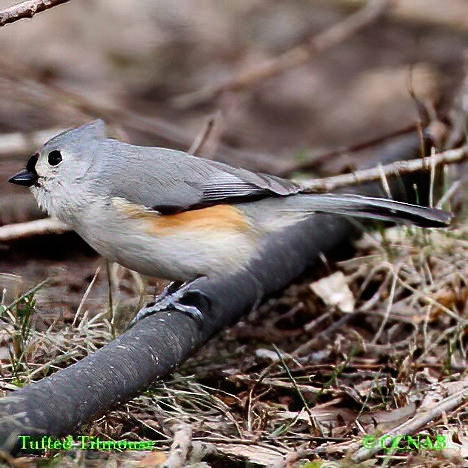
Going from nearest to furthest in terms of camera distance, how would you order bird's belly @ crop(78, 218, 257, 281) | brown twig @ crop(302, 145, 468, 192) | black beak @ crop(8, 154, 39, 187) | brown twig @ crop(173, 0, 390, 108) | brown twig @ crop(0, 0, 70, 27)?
brown twig @ crop(0, 0, 70, 27), bird's belly @ crop(78, 218, 257, 281), black beak @ crop(8, 154, 39, 187), brown twig @ crop(302, 145, 468, 192), brown twig @ crop(173, 0, 390, 108)

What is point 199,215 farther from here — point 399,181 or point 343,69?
point 343,69

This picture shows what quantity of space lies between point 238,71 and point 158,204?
17.0 ft

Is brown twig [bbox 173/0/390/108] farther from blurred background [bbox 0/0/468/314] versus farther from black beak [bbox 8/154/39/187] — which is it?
black beak [bbox 8/154/39/187]

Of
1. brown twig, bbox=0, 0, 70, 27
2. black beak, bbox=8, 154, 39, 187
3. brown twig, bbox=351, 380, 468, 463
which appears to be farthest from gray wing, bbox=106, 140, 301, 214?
brown twig, bbox=351, 380, 468, 463

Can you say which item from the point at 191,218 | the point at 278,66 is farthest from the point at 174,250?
the point at 278,66

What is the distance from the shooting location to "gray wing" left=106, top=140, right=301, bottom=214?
3625mm

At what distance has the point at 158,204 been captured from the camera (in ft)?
11.8

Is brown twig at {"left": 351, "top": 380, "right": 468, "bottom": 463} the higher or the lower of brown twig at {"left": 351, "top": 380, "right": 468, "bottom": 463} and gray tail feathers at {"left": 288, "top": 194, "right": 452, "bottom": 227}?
the lower

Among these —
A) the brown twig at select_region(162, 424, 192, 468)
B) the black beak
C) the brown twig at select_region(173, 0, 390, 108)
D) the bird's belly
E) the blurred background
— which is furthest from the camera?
the brown twig at select_region(173, 0, 390, 108)

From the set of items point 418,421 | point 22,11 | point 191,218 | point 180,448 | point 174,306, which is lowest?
point 418,421

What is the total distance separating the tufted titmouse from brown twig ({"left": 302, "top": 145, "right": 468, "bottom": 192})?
1152mm

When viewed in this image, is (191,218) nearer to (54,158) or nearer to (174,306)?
(174,306)

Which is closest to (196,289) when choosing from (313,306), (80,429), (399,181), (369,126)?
(313,306)

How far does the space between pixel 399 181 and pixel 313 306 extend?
95cm
